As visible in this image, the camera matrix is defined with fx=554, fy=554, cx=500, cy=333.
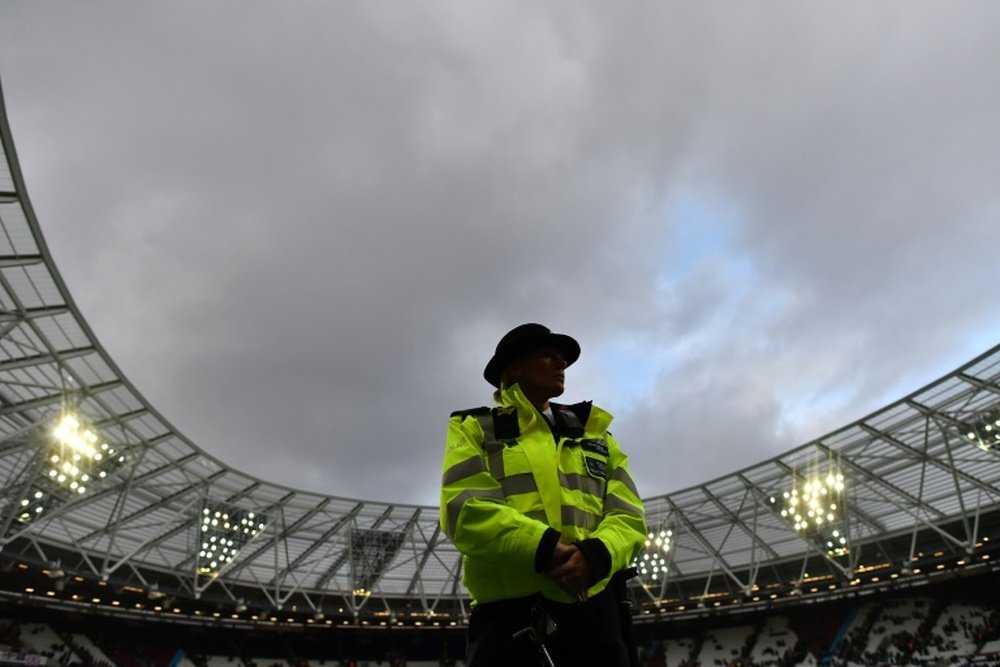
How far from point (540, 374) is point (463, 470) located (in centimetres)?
75

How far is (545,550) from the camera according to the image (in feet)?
6.71

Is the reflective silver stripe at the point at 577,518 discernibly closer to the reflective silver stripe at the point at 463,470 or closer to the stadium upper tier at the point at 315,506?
the reflective silver stripe at the point at 463,470

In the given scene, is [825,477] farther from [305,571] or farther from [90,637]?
[90,637]

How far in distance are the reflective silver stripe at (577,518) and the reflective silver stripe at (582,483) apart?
0.11 meters

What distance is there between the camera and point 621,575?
8.40 ft

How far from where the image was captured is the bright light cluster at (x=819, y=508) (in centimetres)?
2722

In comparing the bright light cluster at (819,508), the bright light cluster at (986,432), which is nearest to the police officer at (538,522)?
the bright light cluster at (986,432)

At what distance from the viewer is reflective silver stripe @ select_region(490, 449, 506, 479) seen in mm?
2459

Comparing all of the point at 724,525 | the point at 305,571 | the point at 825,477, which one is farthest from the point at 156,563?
the point at 825,477

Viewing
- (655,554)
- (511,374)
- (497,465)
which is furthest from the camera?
(655,554)

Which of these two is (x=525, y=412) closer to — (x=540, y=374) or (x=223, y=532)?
(x=540, y=374)

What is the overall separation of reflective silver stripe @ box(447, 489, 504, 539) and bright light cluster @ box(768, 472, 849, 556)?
3004 cm

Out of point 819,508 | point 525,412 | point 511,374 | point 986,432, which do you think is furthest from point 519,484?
point 819,508

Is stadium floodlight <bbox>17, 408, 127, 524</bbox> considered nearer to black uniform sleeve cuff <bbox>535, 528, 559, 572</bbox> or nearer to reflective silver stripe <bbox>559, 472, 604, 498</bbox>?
reflective silver stripe <bbox>559, 472, 604, 498</bbox>
